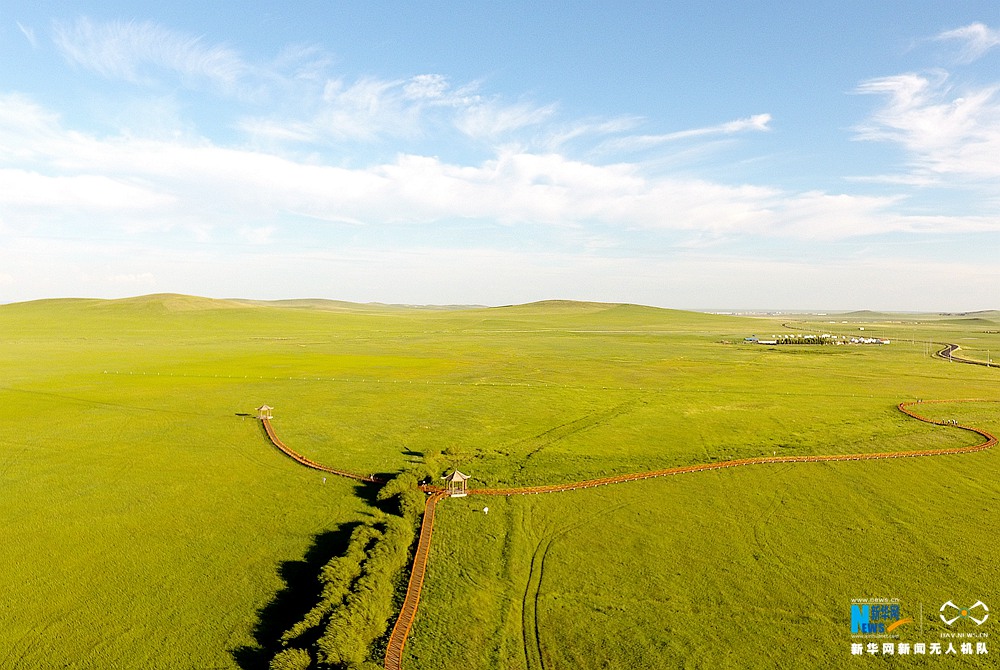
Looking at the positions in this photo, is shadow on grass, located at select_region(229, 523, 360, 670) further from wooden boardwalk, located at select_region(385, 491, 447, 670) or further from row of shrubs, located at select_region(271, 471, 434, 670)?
wooden boardwalk, located at select_region(385, 491, 447, 670)

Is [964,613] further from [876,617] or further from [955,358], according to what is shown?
[955,358]

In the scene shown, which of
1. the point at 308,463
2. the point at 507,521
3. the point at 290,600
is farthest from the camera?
the point at 308,463

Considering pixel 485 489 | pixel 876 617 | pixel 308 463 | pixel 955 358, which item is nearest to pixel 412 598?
pixel 485 489

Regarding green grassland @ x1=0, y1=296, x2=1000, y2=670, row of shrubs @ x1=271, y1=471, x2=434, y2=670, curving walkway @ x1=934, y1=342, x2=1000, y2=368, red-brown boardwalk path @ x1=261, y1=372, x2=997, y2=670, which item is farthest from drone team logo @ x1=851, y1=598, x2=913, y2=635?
curving walkway @ x1=934, y1=342, x2=1000, y2=368

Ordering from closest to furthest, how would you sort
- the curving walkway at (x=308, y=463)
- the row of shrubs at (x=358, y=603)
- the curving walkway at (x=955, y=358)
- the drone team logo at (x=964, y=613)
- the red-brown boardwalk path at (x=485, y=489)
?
1. the row of shrubs at (x=358, y=603)
2. the red-brown boardwalk path at (x=485, y=489)
3. the drone team logo at (x=964, y=613)
4. the curving walkway at (x=308, y=463)
5. the curving walkway at (x=955, y=358)

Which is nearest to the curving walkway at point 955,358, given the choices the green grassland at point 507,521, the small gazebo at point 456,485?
the green grassland at point 507,521

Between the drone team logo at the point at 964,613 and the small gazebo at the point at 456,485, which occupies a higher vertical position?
the small gazebo at the point at 456,485

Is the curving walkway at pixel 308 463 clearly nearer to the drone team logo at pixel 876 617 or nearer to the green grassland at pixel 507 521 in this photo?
the green grassland at pixel 507 521
